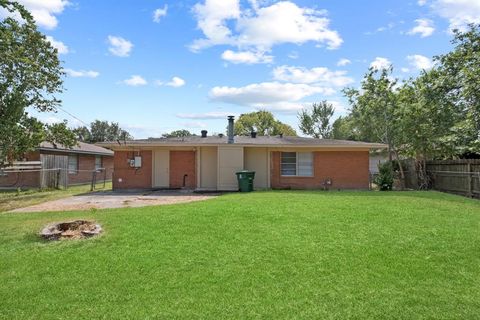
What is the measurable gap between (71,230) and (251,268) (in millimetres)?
4012

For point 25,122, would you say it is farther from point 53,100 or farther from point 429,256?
point 429,256

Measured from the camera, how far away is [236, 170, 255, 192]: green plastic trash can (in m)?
16.9

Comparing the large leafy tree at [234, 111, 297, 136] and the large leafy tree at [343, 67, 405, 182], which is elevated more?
the large leafy tree at [234, 111, 297, 136]

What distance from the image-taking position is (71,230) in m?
7.32

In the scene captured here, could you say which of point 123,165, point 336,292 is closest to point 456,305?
point 336,292

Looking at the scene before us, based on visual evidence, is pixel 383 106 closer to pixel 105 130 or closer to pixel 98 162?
pixel 98 162

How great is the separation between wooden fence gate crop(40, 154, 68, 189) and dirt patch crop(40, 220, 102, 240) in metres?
14.3

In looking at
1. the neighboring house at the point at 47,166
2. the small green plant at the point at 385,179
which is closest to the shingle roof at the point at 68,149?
the neighboring house at the point at 47,166

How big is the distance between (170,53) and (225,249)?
13.0 metres

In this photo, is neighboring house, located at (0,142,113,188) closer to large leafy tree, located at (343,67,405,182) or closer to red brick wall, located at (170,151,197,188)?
red brick wall, located at (170,151,197,188)

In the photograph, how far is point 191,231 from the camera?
7.19 metres

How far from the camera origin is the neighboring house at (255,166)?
18625mm

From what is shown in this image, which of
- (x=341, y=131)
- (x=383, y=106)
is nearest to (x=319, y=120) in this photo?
(x=341, y=131)

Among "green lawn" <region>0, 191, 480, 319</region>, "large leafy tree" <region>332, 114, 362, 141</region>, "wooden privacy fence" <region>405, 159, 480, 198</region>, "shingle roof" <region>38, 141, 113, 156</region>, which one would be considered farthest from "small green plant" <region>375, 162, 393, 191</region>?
"large leafy tree" <region>332, 114, 362, 141</region>
